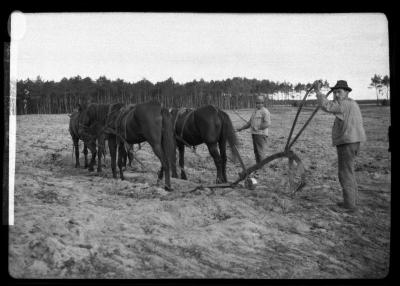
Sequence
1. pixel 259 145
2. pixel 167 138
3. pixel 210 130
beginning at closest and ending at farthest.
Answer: pixel 259 145, pixel 167 138, pixel 210 130

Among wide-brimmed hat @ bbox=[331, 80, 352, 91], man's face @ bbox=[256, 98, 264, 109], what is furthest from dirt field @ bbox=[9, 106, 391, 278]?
wide-brimmed hat @ bbox=[331, 80, 352, 91]

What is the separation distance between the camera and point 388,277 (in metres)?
4.18

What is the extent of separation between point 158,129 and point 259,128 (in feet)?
6.45

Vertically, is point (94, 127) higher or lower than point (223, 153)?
higher

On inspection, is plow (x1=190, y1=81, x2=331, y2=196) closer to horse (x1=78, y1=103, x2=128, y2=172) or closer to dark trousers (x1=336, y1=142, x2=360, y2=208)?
dark trousers (x1=336, y1=142, x2=360, y2=208)

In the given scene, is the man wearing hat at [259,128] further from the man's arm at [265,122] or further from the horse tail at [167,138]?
the horse tail at [167,138]

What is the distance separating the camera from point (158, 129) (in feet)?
23.2

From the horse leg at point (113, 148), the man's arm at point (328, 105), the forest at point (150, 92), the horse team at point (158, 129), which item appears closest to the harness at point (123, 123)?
the horse team at point (158, 129)

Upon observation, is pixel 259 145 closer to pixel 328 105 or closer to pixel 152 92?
pixel 328 105

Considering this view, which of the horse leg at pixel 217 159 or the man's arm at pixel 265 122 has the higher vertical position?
the man's arm at pixel 265 122

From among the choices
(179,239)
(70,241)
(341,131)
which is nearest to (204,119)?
(341,131)

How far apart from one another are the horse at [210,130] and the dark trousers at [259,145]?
384 mm

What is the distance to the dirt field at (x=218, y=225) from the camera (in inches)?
159

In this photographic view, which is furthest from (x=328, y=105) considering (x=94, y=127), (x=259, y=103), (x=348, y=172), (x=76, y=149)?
(x=76, y=149)
